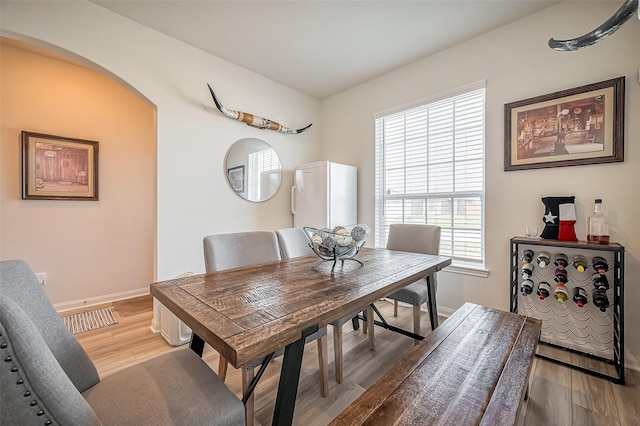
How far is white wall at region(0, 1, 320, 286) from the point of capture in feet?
6.34

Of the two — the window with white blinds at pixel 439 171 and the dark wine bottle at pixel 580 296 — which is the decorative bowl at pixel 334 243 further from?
the dark wine bottle at pixel 580 296

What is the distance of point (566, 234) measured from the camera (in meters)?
1.93

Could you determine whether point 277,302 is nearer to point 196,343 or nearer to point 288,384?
point 288,384

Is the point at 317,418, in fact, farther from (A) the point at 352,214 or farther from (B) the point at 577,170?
(B) the point at 577,170

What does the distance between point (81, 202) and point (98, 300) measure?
118 cm

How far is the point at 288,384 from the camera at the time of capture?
928 mm

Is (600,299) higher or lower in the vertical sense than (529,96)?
lower

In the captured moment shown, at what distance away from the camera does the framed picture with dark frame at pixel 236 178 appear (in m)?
2.86

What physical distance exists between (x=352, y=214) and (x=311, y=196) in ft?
1.96

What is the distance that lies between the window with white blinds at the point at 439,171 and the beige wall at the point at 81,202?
8.37 feet

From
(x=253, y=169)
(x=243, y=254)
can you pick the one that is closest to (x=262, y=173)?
(x=253, y=169)

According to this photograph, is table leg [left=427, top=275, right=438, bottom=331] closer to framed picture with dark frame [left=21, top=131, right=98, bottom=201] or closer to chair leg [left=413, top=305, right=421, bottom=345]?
chair leg [left=413, top=305, right=421, bottom=345]

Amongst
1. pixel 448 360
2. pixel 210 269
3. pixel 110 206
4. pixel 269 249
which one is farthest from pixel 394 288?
pixel 110 206

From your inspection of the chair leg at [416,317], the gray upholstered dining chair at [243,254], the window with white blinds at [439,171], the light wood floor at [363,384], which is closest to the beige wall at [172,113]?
the light wood floor at [363,384]
